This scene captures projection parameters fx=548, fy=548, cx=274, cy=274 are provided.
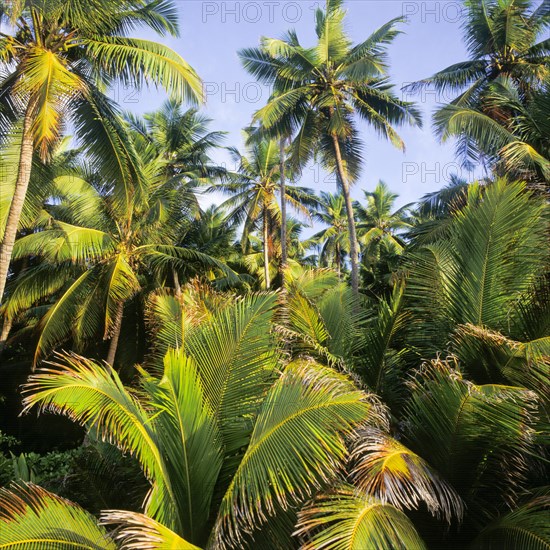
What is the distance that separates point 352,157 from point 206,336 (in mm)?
13403

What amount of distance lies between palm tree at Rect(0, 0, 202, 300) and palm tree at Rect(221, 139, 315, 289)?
13.7 meters

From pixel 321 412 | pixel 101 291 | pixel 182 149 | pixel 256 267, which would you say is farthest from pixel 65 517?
pixel 256 267

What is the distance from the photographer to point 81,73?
11258mm

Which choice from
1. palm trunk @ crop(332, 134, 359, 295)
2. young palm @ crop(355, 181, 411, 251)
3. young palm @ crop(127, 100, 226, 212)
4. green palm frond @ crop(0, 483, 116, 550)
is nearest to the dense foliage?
green palm frond @ crop(0, 483, 116, 550)

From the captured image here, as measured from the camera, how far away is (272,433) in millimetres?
4055

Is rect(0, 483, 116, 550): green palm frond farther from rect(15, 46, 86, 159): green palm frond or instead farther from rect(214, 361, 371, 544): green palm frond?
rect(15, 46, 86, 159): green palm frond

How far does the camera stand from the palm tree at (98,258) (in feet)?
44.4

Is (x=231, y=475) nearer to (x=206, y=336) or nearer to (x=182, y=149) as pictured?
(x=206, y=336)

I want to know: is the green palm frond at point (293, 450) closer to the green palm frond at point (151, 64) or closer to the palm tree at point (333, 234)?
the green palm frond at point (151, 64)

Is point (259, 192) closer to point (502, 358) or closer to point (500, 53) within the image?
point (500, 53)

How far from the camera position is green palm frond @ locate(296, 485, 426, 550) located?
3.53 m

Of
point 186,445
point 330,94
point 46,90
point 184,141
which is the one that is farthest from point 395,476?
point 184,141

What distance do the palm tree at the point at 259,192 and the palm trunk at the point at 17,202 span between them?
15.3m

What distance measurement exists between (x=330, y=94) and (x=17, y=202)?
32.5 feet
